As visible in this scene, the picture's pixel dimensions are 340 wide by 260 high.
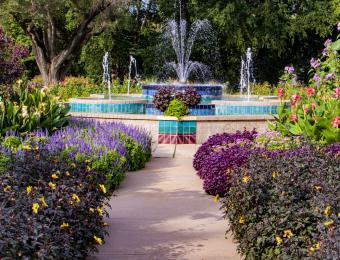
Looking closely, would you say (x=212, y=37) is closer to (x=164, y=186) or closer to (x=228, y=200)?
(x=164, y=186)

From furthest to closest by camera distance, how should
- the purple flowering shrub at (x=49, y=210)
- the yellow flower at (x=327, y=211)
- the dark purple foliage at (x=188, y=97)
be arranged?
the dark purple foliage at (x=188, y=97) < the yellow flower at (x=327, y=211) < the purple flowering shrub at (x=49, y=210)

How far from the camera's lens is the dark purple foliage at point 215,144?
8123mm

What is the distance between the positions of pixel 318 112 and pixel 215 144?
5.17 ft

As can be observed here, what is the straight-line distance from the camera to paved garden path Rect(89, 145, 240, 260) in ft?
15.0

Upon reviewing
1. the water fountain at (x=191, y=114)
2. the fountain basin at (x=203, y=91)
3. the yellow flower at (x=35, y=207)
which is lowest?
the yellow flower at (x=35, y=207)

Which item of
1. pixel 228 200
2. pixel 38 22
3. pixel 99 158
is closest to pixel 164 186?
pixel 99 158

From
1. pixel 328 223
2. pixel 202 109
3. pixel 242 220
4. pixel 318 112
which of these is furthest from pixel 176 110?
pixel 328 223

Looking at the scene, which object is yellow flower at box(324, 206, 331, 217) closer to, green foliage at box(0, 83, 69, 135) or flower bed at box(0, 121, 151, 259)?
flower bed at box(0, 121, 151, 259)

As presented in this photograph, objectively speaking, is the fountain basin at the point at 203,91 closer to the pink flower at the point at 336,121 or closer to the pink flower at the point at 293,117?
the pink flower at the point at 293,117

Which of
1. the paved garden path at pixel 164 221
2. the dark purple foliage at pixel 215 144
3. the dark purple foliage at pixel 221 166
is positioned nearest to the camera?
the paved garden path at pixel 164 221

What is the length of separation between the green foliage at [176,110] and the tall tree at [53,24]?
13518 millimetres

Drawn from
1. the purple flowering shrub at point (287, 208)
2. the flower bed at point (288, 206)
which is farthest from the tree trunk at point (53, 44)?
the purple flowering shrub at point (287, 208)

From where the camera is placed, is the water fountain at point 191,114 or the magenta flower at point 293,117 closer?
the magenta flower at point 293,117

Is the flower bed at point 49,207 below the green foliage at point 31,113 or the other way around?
below
